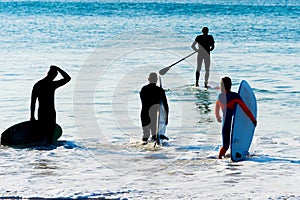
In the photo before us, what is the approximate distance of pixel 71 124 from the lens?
15.5 metres

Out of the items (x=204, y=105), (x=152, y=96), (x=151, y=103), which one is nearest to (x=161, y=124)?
(x=151, y=103)

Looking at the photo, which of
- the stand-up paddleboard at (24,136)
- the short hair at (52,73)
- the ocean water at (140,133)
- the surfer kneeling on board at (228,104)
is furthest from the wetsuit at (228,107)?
the stand-up paddleboard at (24,136)

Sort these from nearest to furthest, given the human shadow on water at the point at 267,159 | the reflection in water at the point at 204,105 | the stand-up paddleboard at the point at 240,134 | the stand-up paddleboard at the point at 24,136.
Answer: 1. the stand-up paddleboard at the point at 240,134
2. the human shadow on water at the point at 267,159
3. the stand-up paddleboard at the point at 24,136
4. the reflection in water at the point at 204,105

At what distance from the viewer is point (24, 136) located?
501 inches

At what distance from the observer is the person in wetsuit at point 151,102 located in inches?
500

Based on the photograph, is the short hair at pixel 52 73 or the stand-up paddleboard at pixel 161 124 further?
the stand-up paddleboard at pixel 161 124

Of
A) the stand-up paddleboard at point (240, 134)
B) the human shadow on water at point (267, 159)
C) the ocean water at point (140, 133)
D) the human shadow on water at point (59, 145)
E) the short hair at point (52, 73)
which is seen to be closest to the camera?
the ocean water at point (140, 133)

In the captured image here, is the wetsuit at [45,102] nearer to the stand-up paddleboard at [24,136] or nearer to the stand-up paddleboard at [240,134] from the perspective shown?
the stand-up paddleboard at [24,136]

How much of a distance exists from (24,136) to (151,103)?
2319 mm

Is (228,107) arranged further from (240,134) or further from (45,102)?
(45,102)

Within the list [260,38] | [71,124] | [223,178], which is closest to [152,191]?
[223,178]

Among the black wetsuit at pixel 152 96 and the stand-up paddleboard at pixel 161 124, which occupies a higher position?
the black wetsuit at pixel 152 96

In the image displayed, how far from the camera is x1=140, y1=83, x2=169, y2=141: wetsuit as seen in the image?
12.7m

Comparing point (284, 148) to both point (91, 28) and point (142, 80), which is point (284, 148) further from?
point (91, 28)
